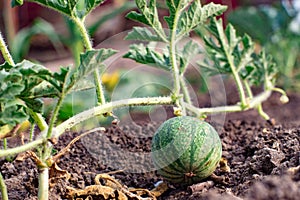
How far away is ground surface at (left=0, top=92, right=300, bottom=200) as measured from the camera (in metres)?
1.57

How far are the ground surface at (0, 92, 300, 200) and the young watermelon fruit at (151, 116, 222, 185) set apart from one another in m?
0.05

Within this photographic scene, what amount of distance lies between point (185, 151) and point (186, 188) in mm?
154

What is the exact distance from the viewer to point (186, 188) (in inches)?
73.9

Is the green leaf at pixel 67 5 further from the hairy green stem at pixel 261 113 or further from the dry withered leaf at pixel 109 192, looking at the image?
the hairy green stem at pixel 261 113

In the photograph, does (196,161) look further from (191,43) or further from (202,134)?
(191,43)

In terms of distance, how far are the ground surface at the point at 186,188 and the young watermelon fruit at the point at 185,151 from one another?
0.05m

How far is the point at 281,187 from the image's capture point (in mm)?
1279

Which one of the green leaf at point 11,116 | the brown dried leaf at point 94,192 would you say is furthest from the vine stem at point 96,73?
the green leaf at point 11,116

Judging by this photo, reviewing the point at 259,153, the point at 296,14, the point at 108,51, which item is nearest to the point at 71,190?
the point at 108,51

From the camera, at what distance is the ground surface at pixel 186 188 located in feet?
5.14

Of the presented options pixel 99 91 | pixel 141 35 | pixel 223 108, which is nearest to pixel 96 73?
pixel 99 91

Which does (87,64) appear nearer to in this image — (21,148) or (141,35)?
(21,148)

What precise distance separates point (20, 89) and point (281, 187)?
2.26 feet

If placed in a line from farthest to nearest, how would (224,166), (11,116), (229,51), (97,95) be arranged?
(229,51)
(224,166)
(97,95)
(11,116)
